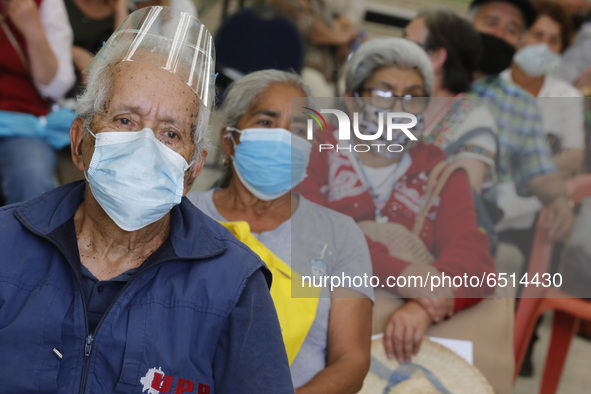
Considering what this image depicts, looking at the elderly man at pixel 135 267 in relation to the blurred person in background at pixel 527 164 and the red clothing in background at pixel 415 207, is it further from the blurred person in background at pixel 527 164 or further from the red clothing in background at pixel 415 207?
the blurred person in background at pixel 527 164

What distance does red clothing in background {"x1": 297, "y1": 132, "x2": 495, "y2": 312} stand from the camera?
8.56ft

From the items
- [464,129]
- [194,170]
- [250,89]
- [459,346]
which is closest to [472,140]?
[464,129]

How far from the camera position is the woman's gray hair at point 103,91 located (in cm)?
183

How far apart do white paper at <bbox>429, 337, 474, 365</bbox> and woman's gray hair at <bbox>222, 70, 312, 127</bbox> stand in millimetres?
1072

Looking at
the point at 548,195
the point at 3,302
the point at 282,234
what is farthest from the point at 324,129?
the point at 3,302

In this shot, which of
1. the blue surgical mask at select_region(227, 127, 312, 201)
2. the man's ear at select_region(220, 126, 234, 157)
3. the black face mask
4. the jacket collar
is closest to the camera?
the jacket collar

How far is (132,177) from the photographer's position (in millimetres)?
1740

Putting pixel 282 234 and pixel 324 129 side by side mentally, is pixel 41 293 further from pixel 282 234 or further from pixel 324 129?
pixel 324 129

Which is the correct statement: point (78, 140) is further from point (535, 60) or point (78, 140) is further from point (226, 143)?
point (535, 60)

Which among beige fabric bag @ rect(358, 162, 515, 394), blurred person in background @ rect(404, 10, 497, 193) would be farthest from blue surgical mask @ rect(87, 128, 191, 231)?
blurred person in background @ rect(404, 10, 497, 193)

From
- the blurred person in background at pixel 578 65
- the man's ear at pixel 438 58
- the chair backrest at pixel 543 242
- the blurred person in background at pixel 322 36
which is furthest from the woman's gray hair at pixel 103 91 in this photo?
the blurred person in background at pixel 578 65

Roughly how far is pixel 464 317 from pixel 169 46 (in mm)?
1545

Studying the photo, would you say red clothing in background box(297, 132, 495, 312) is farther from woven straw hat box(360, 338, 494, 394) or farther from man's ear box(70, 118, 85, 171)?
man's ear box(70, 118, 85, 171)

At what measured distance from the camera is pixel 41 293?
1676 millimetres
